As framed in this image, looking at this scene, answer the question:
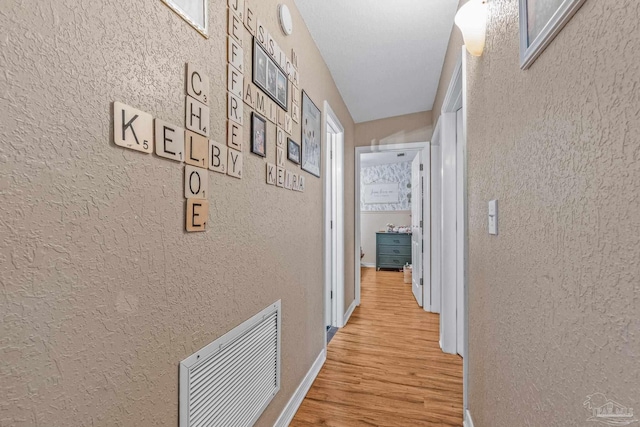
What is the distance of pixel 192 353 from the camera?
3.10 ft

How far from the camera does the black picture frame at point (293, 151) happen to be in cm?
169

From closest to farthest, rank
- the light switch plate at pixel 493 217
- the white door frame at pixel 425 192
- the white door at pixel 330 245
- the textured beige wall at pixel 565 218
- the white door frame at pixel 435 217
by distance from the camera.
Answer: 1. the textured beige wall at pixel 565 218
2. the light switch plate at pixel 493 217
3. the white door at pixel 330 245
4. the white door frame at pixel 435 217
5. the white door frame at pixel 425 192

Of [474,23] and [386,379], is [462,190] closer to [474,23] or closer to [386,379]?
[474,23]

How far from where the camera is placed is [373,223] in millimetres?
6973

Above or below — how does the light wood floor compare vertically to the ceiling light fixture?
below

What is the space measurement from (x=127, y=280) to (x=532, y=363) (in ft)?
3.47

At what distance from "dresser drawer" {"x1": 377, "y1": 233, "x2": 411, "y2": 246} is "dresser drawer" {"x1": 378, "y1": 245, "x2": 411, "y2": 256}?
0.07m

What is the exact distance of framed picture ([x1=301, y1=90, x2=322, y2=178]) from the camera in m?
1.94

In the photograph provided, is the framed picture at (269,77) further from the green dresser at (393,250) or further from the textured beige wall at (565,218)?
the green dresser at (393,250)

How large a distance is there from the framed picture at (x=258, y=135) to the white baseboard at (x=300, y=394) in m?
1.35

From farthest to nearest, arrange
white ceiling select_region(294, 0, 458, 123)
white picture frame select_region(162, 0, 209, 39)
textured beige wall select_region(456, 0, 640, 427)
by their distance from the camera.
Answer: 1. white ceiling select_region(294, 0, 458, 123)
2. white picture frame select_region(162, 0, 209, 39)
3. textured beige wall select_region(456, 0, 640, 427)

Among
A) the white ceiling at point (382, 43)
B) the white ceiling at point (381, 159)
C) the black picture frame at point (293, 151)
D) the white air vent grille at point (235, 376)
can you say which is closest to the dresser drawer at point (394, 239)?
the white ceiling at point (381, 159)

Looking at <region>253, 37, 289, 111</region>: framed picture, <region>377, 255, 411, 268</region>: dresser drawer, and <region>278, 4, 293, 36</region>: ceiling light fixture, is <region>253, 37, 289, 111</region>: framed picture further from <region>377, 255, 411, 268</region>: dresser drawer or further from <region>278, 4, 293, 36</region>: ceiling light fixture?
<region>377, 255, 411, 268</region>: dresser drawer

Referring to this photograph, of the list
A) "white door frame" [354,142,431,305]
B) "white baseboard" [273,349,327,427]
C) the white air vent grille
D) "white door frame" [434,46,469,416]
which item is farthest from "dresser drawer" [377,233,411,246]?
the white air vent grille
